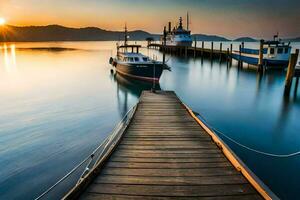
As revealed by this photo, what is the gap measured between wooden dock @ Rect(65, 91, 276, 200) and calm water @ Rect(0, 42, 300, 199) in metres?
3.07

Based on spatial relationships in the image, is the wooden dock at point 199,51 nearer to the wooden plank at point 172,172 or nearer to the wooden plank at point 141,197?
the wooden plank at point 172,172

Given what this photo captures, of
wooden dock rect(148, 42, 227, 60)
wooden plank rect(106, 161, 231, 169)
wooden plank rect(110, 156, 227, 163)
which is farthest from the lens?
wooden dock rect(148, 42, 227, 60)

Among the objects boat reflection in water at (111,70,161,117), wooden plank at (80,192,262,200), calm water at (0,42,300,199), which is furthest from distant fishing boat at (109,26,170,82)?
wooden plank at (80,192,262,200)

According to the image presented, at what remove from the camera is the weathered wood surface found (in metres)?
4.68

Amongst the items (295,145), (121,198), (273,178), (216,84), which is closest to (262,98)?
Answer: (216,84)

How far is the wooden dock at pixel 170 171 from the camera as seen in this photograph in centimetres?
466

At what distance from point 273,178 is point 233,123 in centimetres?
606

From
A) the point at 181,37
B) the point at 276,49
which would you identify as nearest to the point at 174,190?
the point at 276,49

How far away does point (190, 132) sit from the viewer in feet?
27.7

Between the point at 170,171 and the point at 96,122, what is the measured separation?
9.61m

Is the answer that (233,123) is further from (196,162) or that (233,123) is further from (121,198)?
(121,198)

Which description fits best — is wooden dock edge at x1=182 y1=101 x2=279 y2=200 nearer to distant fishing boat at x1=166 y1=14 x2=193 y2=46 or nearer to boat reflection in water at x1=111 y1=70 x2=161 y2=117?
boat reflection in water at x1=111 y1=70 x2=161 y2=117

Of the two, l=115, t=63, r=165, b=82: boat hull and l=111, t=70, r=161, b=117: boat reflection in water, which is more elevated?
l=115, t=63, r=165, b=82: boat hull

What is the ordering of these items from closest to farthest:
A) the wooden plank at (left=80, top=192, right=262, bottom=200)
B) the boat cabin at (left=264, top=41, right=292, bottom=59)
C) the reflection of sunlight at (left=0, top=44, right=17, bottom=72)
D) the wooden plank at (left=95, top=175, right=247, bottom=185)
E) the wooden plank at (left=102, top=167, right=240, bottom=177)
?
the wooden plank at (left=80, top=192, right=262, bottom=200), the wooden plank at (left=95, top=175, right=247, bottom=185), the wooden plank at (left=102, top=167, right=240, bottom=177), the boat cabin at (left=264, top=41, right=292, bottom=59), the reflection of sunlight at (left=0, top=44, right=17, bottom=72)
